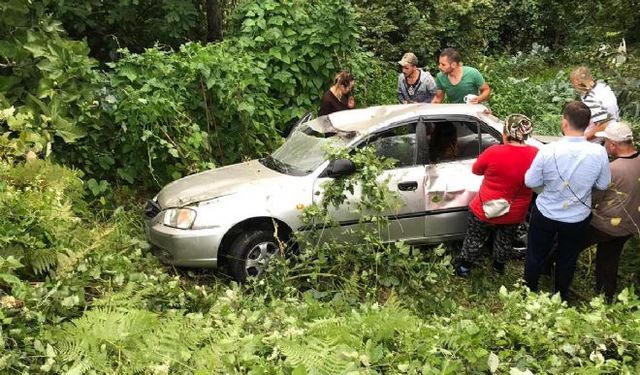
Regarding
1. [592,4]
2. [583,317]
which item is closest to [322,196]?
[583,317]

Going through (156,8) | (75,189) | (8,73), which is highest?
(156,8)

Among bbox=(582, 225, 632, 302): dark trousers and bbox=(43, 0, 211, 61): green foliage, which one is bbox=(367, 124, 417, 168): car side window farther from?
bbox=(43, 0, 211, 61): green foliage

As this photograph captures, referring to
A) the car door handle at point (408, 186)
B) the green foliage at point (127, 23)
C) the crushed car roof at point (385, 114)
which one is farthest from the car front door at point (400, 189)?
the green foliage at point (127, 23)

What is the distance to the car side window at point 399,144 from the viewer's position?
5.72 meters

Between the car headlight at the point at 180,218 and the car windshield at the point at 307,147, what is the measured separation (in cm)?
102

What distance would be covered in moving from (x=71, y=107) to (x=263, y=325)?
13.5 ft

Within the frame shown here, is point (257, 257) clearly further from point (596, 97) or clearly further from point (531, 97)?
point (531, 97)

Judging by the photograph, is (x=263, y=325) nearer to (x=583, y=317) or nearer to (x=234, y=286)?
(x=234, y=286)

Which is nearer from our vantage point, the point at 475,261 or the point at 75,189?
the point at 75,189

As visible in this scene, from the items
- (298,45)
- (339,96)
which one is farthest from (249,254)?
(298,45)

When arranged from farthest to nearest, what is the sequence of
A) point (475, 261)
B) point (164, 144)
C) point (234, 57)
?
point (234, 57)
point (164, 144)
point (475, 261)

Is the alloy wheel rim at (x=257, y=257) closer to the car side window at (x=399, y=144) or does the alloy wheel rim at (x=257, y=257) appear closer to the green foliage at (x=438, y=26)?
the car side window at (x=399, y=144)

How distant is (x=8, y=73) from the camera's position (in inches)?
240

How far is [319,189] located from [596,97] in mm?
2800
